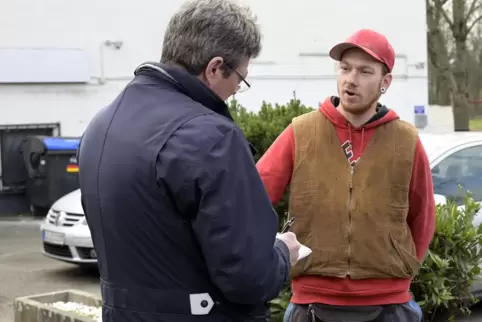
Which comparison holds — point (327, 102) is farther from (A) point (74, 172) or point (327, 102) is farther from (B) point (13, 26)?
(B) point (13, 26)

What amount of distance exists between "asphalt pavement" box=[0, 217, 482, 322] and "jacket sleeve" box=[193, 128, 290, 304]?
5.24 metres

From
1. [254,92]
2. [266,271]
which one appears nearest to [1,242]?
[254,92]

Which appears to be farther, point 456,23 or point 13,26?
point 456,23

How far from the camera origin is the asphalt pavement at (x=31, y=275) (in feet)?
27.3

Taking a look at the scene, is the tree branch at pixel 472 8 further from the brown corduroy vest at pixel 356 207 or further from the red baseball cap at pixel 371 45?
the brown corduroy vest at pixel 356 207

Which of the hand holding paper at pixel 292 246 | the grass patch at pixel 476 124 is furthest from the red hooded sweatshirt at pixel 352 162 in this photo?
the grass patch at pixel 476 124

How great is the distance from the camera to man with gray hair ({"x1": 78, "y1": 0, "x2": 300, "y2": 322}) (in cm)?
187

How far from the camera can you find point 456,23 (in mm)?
26109

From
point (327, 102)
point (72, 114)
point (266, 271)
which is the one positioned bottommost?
point (72, 114)

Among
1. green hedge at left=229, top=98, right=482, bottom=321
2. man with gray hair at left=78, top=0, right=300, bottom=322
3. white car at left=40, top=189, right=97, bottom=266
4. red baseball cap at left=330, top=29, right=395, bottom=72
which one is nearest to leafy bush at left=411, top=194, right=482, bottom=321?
green hedge at left=229, top=98, right=482, bottom=321

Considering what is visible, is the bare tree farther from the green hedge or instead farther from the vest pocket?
the vest pocket

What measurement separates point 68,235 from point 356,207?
658 cm

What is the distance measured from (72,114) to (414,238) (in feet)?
43.6

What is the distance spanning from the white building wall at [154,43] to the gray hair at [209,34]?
42.0 ft
